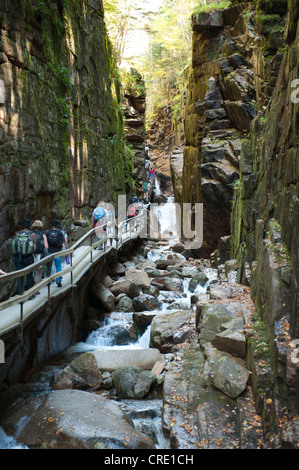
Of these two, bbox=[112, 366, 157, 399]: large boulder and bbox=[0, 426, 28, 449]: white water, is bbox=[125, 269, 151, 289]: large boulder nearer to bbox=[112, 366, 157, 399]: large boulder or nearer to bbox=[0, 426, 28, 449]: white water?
bbox=[112, 366, 157, 399]: large boulder

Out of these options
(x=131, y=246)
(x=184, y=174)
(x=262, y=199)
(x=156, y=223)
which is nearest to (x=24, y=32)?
(x=262, y=199)

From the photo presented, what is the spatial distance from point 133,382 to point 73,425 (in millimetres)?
2311

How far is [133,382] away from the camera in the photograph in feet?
25.9

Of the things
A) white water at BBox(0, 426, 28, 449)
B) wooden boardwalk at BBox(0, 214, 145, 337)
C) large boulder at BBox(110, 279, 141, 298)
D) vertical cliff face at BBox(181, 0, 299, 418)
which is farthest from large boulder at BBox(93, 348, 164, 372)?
large boulder at BBox(110, 279, 141, 298)

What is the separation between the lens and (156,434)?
6.51 m

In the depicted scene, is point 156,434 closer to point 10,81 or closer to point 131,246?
point 10,81

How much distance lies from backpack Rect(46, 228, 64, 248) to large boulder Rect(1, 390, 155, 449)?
11.4 feet

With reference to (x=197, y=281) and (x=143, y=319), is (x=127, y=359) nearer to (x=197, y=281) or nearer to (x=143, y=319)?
(x=143, y=319)

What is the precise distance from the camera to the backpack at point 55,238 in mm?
8883

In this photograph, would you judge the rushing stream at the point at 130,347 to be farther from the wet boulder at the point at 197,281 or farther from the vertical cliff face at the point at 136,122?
the vertical cliff face at the point at 136,122

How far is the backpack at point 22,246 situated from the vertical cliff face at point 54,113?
808 millimetres

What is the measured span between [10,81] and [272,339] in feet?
26.1

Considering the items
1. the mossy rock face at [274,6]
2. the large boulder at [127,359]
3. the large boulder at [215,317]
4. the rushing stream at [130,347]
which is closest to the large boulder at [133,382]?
the rushing stream at [130,347]

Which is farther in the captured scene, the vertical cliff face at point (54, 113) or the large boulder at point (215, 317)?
the vertical cliff face at point (54, 113)
